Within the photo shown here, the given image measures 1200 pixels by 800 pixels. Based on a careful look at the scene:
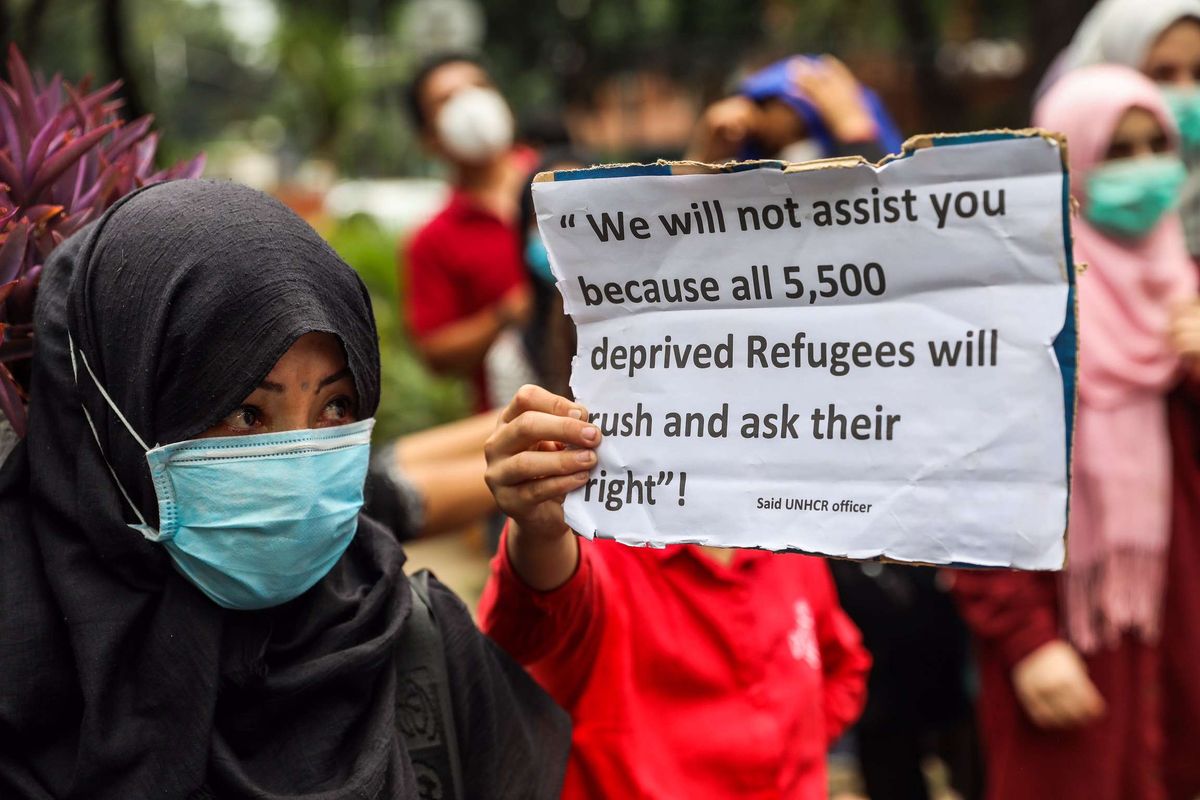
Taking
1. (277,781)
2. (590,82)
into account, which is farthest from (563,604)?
(590,82)

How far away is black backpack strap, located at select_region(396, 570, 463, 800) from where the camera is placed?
1648 mm

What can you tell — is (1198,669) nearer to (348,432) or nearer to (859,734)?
(859,734)

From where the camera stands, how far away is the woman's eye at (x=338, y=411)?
63.2 inches

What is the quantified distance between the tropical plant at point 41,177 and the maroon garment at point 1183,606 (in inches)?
88.0

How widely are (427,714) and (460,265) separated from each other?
10.2 ft

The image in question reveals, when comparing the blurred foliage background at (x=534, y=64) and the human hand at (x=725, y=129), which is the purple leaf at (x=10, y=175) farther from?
the human hand at (x=725, y=129)

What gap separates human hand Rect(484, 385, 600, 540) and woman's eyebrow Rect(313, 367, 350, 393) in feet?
0.70

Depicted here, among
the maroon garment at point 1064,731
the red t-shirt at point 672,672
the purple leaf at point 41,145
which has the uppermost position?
the purple leaf at point 41,145

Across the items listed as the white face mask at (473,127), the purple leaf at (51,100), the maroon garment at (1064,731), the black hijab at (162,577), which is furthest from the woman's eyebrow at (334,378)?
the white face mask at (473,127)

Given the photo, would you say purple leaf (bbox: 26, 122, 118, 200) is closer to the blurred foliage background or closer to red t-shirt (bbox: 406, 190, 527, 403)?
the blurred foliage background

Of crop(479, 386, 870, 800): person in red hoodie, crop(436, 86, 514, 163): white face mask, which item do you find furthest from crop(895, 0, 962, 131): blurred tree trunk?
crop(479, 386, 870, 800): person in red hoodie

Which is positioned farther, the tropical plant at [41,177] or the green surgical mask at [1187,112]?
the green surgical mask at [1187,112]

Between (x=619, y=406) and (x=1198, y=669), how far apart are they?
1933mm

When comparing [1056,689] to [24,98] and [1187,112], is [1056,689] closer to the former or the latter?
[1187,112]
